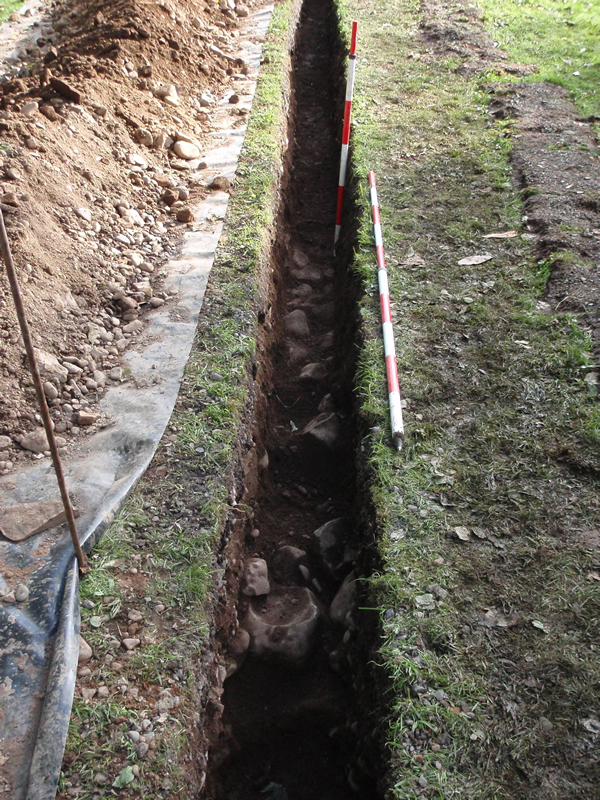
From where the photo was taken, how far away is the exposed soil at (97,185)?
3293 millimetres

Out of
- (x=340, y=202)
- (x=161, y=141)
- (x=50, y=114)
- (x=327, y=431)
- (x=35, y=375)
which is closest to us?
(x=35, y=375)

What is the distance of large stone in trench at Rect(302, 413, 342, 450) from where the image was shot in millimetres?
3570

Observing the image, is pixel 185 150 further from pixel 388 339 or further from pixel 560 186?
pixel 560 186

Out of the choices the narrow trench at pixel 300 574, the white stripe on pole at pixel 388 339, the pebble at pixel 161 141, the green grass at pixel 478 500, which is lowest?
the narrow trench at pixel 300 574

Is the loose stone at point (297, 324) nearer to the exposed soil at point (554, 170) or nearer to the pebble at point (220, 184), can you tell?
the pebble at point (220, 184)

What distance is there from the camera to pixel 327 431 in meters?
3.60

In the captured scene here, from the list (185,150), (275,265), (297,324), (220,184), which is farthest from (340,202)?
(185,150)

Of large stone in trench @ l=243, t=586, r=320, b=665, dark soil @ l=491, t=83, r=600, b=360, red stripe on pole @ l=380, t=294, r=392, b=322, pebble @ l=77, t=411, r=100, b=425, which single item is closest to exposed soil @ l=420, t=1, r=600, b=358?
dark soil @ l=491, t=83, r=600, b=360

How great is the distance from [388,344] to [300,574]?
1.35 m

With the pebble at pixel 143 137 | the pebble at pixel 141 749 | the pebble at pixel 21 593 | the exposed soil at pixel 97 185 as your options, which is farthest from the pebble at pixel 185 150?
the pebble at pixel 141 749

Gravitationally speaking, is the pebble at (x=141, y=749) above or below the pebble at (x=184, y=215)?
A: below

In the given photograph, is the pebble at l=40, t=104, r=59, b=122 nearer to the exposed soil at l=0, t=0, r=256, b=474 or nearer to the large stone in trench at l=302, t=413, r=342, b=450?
the exposed soil at l=0, t=0, r=256, b=474

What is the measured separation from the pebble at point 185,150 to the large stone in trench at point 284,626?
12.9 feet

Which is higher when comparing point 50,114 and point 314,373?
point 50,114
